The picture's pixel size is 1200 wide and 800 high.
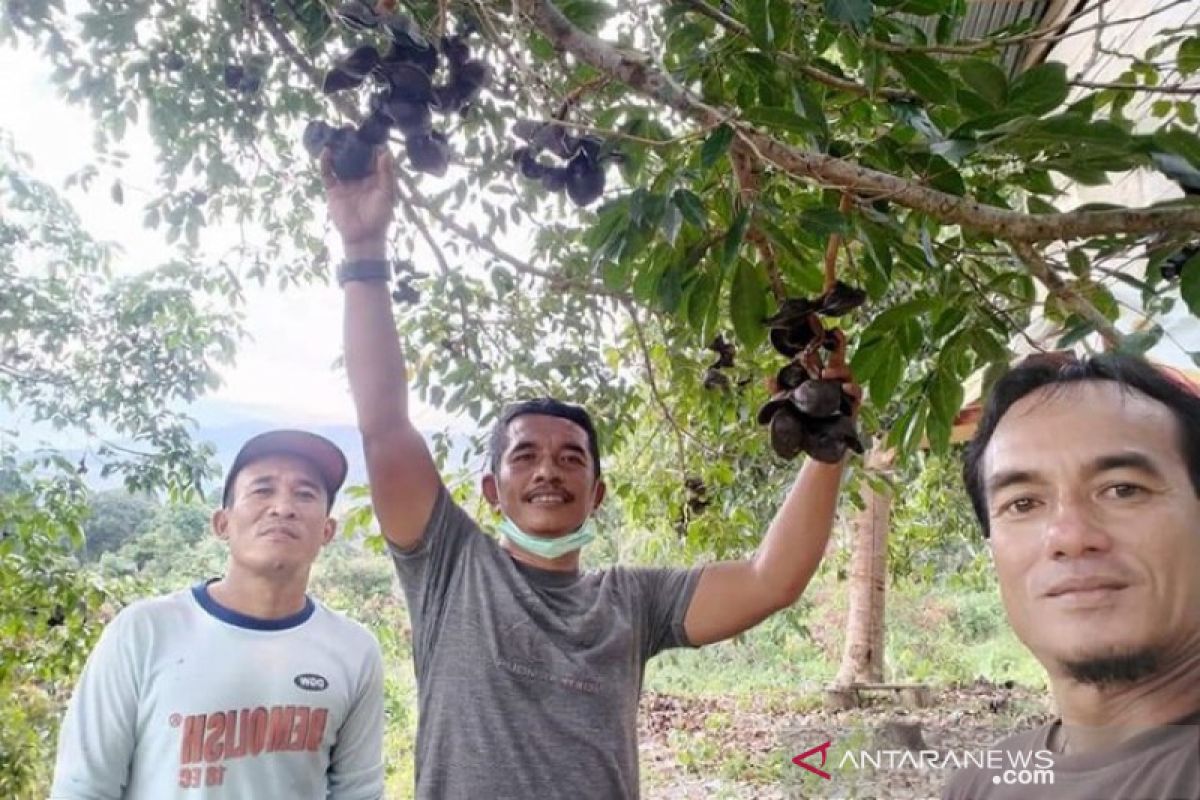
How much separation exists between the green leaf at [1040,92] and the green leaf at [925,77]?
0.15 meters

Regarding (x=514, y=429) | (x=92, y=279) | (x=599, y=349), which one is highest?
(x=92, y=279)

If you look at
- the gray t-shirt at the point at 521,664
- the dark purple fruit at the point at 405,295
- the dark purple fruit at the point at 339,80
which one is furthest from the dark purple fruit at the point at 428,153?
the dark purple fruit at the point at 405,295

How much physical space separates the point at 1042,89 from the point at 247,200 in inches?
128

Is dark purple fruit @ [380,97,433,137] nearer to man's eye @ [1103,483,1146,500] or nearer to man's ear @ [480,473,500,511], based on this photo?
man's ear @ [480,473,500,511]

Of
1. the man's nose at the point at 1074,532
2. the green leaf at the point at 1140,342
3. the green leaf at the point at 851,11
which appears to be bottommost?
the man's nose at the point at 1074,532

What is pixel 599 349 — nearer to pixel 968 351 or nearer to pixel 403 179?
pixel 403 179

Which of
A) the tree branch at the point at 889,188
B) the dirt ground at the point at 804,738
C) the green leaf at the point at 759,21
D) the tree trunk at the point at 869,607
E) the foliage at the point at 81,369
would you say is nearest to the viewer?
the tree branch at the point at 889,188

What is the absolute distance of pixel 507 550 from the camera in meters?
1.75

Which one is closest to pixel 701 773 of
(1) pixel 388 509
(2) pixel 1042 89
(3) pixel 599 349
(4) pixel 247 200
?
(3) pixel 599 349

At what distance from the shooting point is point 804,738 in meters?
6.58

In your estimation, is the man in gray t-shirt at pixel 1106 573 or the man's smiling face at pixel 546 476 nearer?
the man in gray t-shirt at pixel 1106 573

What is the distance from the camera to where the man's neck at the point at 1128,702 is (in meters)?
0.87

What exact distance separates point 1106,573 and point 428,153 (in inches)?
49.9

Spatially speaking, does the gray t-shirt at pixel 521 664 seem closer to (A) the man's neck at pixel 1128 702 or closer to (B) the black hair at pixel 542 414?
(B) the black hair at pixel 542 414
